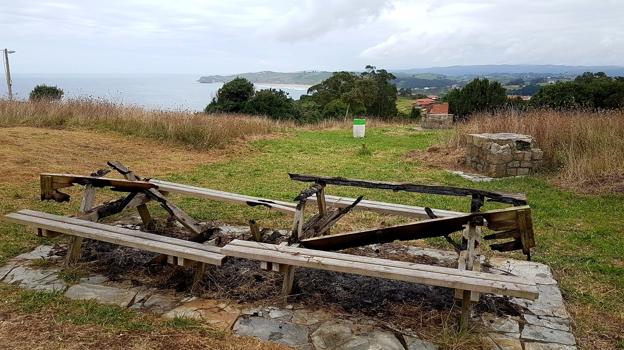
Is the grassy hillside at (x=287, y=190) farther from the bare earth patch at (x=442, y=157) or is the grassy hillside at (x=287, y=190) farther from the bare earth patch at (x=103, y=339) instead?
the bare earth patch at (x=442, y=157)

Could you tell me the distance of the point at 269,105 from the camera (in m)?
29.4

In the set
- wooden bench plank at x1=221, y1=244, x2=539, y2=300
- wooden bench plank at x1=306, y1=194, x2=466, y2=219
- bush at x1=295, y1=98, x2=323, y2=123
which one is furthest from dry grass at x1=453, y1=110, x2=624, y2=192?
bush at x1=295, y1=98, x2=323, y2=123

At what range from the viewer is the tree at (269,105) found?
28.9 metres

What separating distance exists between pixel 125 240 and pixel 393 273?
1806mm

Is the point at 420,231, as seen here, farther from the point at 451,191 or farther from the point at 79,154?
the point at 79,154

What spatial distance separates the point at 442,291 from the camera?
11.2 ft

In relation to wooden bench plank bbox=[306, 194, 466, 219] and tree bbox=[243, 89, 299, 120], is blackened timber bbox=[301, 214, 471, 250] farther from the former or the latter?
tree bbox=[243, 89, 299, 120]

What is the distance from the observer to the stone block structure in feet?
28.4

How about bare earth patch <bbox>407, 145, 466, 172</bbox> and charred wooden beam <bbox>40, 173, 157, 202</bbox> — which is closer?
charred wooden beam <bbox>40, 173, 157, 202</bbox>

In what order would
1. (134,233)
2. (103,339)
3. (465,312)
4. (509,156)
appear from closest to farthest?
1. (103,339)
2. (465,312)
3. (134,233)
4. (509,156)

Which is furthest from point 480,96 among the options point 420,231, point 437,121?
point 420,231

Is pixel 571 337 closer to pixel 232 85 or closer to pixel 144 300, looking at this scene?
pixel 144 300

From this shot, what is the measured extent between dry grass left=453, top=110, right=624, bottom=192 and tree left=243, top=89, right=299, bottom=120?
1884cm

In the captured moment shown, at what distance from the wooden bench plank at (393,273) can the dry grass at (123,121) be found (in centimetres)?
828
